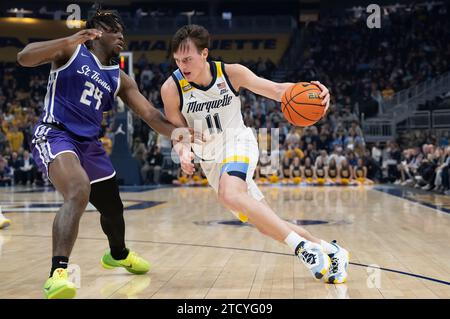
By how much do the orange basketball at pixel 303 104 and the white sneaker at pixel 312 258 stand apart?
949 millimetres

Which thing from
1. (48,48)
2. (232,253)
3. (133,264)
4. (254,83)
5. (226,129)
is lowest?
(232,253)

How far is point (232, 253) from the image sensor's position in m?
6.71

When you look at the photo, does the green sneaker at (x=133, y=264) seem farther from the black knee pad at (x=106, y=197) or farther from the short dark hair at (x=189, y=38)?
the short dark hair at (x=189, y=38)

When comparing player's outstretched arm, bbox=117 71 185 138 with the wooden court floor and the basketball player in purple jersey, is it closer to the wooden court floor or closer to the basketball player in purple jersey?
the basketball player in purple jersey

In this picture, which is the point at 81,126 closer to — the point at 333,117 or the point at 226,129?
the point at 226,129

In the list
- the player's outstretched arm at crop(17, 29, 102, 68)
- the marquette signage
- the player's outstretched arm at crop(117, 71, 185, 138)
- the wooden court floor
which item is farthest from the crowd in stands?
the player's outstretched arm at crop(17, 29, 102, 68)

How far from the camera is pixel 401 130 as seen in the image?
2564 cm

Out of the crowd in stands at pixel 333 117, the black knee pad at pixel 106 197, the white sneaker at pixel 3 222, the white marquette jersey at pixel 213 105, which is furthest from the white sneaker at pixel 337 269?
the crowd in stands at pixel 333 117

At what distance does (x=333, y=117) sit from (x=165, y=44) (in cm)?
1347

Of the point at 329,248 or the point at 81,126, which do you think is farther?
the point at 329,248

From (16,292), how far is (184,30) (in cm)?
226

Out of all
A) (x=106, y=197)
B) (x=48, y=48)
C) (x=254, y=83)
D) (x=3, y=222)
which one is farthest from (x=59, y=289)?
(x=3, y=222)

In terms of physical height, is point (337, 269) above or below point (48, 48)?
below

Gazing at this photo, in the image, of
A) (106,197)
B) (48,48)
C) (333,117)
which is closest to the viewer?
(48,48)
